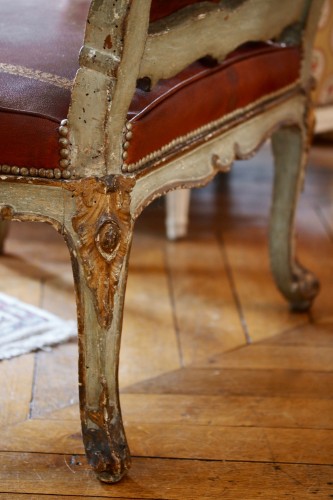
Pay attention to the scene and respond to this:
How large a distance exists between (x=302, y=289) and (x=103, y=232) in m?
0.54

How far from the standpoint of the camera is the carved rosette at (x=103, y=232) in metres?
0.79

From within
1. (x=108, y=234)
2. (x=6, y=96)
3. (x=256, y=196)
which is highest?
(x=6, y=96)

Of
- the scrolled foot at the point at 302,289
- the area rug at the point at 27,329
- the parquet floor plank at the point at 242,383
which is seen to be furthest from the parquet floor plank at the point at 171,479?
the scrolled foot at the point at 302,289

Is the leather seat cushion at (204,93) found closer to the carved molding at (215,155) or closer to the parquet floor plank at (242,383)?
the carved molding at (215,155)

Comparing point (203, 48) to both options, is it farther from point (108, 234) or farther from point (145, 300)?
point (145, 300)

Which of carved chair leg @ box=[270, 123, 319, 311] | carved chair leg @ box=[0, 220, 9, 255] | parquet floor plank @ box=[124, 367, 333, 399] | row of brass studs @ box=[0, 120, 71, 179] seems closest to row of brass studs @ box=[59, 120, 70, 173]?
row of brass studs @ box=[0, 120, 71, 179]

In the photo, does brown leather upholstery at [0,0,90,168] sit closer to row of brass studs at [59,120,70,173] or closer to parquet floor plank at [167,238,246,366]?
row of brass studs at [59,120,70,173]

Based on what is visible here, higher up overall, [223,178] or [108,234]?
[108,234]

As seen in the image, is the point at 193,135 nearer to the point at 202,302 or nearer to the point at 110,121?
the point at 110,121

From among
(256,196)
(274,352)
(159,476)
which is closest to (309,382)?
(274,352)

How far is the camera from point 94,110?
2.51 feet

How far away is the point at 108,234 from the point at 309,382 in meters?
0.40

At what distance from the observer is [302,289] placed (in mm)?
1269

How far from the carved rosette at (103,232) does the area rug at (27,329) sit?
0.35 m
